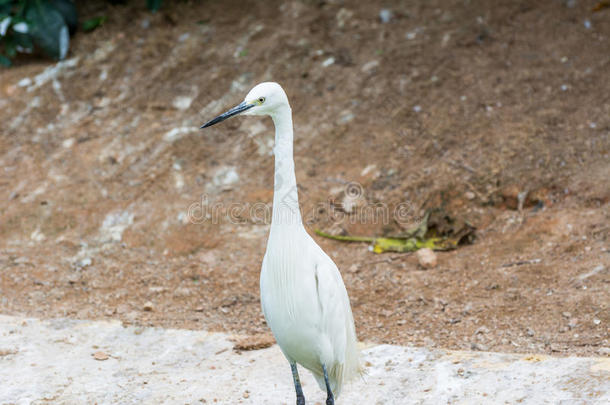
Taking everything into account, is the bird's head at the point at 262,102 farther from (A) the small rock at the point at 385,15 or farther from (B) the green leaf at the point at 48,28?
(B) the green leaf at the point at 48,28

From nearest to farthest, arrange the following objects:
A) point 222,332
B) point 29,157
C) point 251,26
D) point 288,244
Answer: point 288,244 → point 222,332 → point 29,157 → point 251,26

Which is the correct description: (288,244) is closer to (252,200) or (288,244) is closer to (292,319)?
(292,319)

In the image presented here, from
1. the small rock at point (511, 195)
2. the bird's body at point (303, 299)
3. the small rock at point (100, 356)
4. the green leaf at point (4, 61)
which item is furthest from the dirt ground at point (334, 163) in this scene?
the bird's body at point (303, 299)

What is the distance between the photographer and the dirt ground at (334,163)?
548 centimetres

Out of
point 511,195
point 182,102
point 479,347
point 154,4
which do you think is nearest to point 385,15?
point 182,102

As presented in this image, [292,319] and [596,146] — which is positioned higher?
[292,319]

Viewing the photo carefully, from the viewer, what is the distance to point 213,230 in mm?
6926

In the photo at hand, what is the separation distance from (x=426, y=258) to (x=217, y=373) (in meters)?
2.43

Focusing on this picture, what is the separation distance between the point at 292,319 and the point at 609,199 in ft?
12.5

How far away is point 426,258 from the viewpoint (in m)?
5.95

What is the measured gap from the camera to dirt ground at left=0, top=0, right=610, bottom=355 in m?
5.48

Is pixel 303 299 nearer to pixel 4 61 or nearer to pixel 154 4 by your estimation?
pixel 154 4

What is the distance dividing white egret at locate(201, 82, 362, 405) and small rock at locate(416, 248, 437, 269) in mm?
2270

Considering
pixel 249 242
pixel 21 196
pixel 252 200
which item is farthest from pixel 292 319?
pixel 21 196
